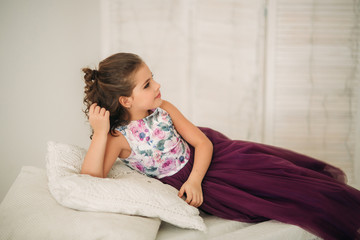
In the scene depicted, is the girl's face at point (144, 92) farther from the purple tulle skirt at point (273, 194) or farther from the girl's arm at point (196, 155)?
the purple tulle skirt at point (273, 194)

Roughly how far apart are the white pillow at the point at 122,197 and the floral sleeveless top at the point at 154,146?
20 centimetres

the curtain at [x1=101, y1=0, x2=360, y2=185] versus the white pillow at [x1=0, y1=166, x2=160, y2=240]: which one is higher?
the curtain at [x1=101, y1=0, x2=360, y2=185]

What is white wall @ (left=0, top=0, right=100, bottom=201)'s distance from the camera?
7.43 feet

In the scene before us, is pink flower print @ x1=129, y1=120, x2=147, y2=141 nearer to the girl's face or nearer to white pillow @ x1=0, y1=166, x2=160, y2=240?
the girl's face

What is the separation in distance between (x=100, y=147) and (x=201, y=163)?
40 cm

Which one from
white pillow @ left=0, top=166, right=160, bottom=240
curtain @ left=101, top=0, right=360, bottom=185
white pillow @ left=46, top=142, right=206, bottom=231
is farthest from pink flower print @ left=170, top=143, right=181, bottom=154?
curtain @ left=101, top=0, right=360, bottom=185

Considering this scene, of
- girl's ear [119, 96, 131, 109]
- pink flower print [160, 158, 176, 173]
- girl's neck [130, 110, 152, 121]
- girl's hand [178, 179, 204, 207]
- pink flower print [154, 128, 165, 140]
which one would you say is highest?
girl's ear [119, 96, 131, 109]

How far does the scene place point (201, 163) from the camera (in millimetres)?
1248

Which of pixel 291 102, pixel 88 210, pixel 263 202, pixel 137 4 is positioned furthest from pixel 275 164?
pixel 137 4

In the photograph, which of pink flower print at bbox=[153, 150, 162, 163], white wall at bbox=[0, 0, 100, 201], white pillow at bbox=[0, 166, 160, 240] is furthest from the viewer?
white wall at bbox=[0, 0, 100, 201]

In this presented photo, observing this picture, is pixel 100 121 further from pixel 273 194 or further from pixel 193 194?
pixel 273 194

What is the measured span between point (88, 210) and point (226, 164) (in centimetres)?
60

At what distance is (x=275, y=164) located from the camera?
1.21 m

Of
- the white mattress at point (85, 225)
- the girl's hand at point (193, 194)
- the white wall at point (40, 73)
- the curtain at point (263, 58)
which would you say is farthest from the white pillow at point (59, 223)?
the curtain at point (263, 58)
